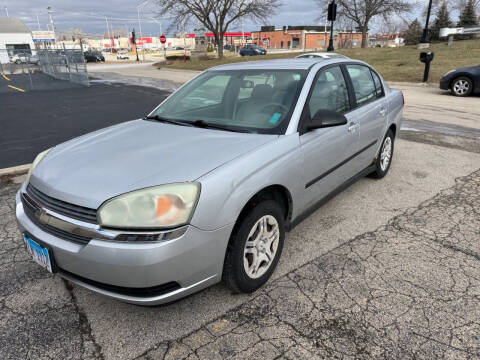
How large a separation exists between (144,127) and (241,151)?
45.0 inches

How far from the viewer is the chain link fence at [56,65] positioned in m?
18.5

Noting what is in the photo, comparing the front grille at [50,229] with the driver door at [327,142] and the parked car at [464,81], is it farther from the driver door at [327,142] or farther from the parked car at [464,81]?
the parked car at [464,81]

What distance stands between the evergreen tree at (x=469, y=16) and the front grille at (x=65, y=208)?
184ft

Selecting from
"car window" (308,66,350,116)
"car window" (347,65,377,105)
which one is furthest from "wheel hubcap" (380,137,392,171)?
"car window" (308,66,350,116)

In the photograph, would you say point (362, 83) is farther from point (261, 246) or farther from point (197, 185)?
point (197, 185)

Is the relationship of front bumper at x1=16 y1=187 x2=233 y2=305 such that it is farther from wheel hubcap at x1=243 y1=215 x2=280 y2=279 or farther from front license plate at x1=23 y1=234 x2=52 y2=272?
wheel hubcap at x1=243 y1=215 x2=280 y2=279

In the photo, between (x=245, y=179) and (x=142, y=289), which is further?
(x=245, y=179)

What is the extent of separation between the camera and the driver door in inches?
112

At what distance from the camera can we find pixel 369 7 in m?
42.6

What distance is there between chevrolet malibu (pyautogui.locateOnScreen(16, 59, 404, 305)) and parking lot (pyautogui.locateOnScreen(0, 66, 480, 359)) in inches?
12.3

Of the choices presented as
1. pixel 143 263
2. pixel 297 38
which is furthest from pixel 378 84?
pixel 297 38

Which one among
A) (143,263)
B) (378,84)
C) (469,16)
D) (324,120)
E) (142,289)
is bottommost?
(142,289)

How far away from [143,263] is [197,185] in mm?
512

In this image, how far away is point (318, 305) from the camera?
244 cm
